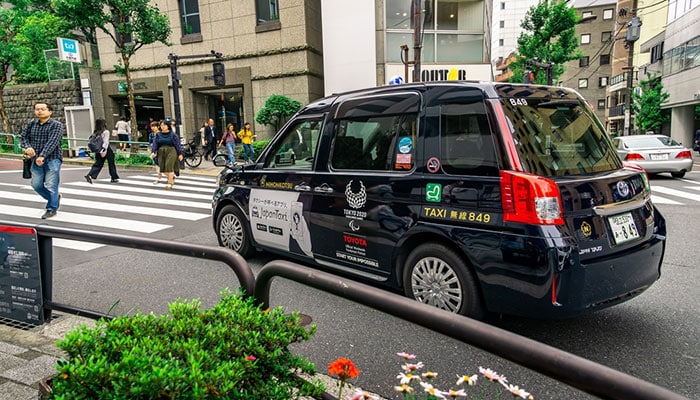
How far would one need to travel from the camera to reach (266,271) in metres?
2.13

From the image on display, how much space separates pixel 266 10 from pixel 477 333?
79.6 ft

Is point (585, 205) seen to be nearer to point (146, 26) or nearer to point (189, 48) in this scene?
point (146, 26)

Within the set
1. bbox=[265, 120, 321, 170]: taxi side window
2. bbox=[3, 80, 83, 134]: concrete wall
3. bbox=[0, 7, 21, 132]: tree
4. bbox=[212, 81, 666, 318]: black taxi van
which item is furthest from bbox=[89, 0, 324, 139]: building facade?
bbox=[212, 81, 666, 318]: black taxi van

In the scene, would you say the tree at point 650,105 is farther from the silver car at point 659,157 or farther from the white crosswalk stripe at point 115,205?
the white crosswalk stripe at point 115,205

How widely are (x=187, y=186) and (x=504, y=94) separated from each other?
453 inches

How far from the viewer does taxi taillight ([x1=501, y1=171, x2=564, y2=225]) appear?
117 inches

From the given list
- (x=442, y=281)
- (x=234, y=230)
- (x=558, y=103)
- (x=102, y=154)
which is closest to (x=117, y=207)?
(x=102, y=154)

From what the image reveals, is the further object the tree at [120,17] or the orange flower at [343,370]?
the tree at [120,17]

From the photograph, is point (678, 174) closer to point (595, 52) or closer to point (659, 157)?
point (659, 157)

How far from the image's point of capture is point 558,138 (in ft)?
11.3

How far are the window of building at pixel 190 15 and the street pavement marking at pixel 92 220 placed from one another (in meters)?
17.5

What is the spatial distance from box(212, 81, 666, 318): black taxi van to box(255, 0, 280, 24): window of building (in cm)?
2033

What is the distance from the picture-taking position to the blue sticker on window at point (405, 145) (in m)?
3.80

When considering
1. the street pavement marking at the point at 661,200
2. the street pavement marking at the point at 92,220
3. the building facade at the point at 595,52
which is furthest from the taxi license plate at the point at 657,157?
the building facade at the point at 595,52
